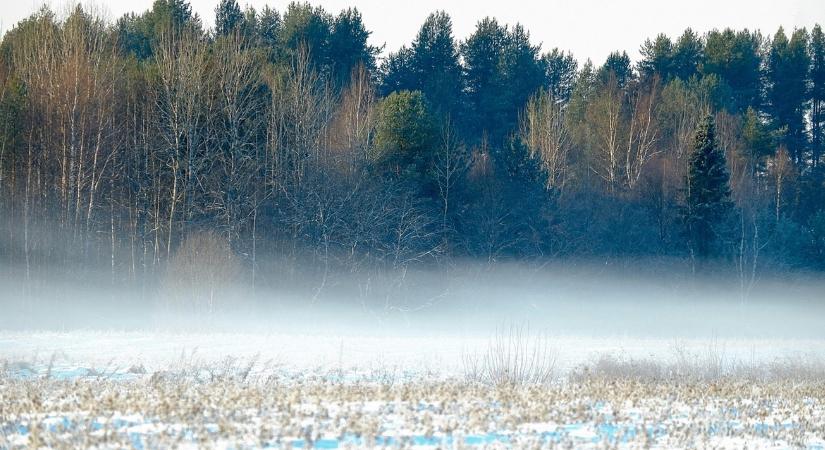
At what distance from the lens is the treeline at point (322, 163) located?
37531 mm

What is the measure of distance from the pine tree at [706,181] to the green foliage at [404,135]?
15989 mm

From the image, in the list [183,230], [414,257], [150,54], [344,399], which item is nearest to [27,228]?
[183,230]

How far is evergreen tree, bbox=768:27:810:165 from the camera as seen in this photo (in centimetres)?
6781

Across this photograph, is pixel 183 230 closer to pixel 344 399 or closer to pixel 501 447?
pixel 344 399

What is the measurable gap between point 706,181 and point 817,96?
1042 inches

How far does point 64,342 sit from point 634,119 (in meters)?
43.9

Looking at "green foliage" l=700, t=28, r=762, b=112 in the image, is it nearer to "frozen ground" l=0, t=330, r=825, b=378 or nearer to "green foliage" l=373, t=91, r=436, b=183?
"green foliage" l=373, t=91, r=436, b=183

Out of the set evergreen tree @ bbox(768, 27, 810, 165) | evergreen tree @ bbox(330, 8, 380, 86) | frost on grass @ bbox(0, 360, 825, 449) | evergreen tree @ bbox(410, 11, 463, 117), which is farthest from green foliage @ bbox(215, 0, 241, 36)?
frost on grass @ bbox(0, 360, 825, 449)

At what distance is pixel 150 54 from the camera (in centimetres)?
5453

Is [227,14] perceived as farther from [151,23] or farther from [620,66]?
[620,66]

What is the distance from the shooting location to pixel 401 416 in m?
10.1

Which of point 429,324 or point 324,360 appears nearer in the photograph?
point 324,360

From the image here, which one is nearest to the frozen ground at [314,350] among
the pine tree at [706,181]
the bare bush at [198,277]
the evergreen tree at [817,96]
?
the bare bush at [198,277]

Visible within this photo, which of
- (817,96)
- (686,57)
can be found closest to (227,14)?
(686,57)
